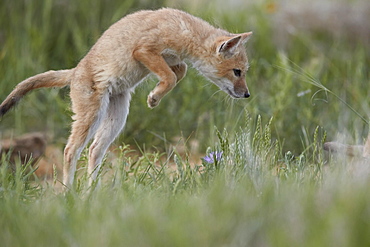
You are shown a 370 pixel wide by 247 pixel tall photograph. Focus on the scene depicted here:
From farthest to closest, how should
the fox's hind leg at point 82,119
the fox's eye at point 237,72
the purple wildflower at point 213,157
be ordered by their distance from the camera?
the fox's eye at point 237,72
the fox's hind leg at point 82,119
the purple wildflower at point 213,157

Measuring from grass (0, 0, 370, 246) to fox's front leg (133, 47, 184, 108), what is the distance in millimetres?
354

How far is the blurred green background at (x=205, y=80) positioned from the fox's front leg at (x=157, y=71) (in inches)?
29.2

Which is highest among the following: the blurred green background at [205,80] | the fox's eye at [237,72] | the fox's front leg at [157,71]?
the fox's front leg at [157,71]

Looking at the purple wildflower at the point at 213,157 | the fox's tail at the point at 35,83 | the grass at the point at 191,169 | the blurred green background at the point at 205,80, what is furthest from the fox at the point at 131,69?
the purple wildflower at the point at 213,157

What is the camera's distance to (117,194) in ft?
11.5

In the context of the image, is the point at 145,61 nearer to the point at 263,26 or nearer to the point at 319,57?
the point at 319,57

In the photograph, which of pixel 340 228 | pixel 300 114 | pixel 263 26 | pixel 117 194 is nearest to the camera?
pixel 340 228

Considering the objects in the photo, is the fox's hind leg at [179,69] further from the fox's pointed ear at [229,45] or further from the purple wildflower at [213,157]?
the purple wildflower at [213,157]

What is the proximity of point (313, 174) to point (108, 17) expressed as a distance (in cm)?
410

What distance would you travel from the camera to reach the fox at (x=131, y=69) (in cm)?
461

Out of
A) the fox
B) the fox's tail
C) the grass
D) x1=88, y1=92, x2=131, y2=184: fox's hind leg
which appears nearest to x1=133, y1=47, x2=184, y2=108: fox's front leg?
the fox

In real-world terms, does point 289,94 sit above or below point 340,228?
below

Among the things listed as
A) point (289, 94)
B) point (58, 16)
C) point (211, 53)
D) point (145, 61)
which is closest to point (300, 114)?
point (289, 94)

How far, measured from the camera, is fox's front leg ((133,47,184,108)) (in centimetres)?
452
